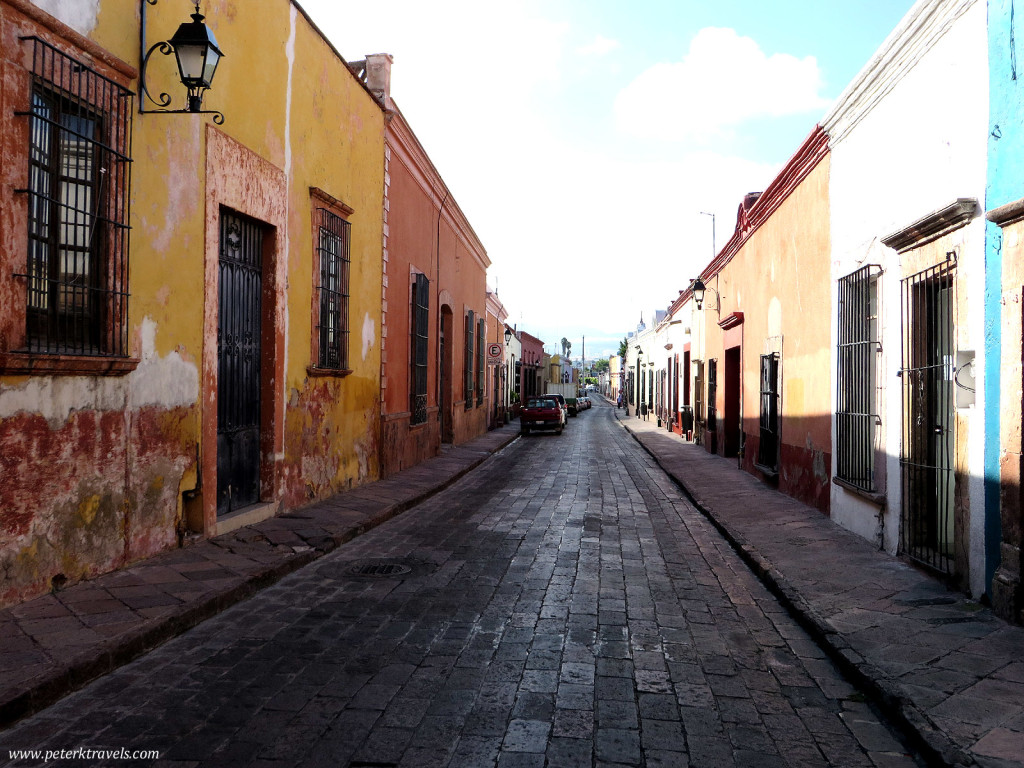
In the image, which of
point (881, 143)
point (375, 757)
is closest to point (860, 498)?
point (881, 143)

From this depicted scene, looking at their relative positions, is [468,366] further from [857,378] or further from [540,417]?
[857,378]

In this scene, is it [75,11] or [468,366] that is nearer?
[75,11]

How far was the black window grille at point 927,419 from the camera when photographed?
6578 millimetres

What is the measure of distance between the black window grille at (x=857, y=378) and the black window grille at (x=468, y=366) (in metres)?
14.3

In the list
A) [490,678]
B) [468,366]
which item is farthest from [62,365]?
[468,366]

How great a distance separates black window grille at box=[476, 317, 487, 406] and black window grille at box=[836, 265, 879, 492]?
57.0ft

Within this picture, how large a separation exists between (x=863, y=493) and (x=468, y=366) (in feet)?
52.6

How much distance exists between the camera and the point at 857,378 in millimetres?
8461

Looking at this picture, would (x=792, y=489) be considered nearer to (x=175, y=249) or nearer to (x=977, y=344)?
(x=977, y=344)

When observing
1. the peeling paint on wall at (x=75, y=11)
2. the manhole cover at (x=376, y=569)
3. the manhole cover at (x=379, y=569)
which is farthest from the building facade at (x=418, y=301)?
the peeling paint on wall at (x=75, y=11)

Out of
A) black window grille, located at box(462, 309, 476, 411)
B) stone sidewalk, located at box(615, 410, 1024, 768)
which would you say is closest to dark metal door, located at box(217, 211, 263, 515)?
stone sidewalk, located at box(615, 410, 1024, 768)

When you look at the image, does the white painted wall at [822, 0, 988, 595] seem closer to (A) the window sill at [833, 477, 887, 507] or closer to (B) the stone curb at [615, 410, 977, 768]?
(A) the window sill at [833, 477, 887, 507]

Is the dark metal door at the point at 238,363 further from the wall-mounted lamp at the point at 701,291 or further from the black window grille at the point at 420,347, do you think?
the wall-mounted lamp at the point at 701,291

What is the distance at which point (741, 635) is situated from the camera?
510 cm
